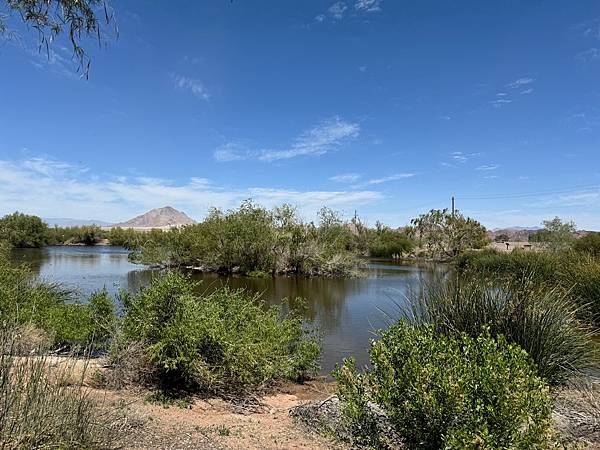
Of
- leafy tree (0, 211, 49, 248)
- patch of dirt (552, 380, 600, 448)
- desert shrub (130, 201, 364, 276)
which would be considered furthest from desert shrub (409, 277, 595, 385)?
leafy tree (0, 211, 49, 248)

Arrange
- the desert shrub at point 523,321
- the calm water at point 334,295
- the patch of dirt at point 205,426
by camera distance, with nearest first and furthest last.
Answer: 1. the patch of dirt at point 205,426
2. the desert shrub at point 523,321
3. the calm water at point 334,295

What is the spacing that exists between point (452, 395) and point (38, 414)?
302cm

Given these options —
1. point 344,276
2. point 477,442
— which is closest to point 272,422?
point 477,442

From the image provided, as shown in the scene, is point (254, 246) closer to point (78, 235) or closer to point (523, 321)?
point (523, 321)

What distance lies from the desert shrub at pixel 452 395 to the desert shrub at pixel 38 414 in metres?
2.18

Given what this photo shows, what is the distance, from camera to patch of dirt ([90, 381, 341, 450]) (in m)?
4.34

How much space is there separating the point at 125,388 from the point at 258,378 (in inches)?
81.9

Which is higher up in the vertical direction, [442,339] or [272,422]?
[442,339]

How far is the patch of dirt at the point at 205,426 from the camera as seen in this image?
4.34 metres

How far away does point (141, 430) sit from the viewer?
449 centimetres

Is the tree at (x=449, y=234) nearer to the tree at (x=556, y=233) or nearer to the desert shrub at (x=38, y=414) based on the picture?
the tree at (x=556, y=233)

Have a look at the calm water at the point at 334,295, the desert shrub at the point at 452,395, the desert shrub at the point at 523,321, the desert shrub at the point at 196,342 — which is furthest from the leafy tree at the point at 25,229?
the desert shrub at the point at 452,395

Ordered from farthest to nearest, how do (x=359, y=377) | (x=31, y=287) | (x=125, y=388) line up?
(x=31, y=287)
(x=125, y=388)
(x=359, y=377)

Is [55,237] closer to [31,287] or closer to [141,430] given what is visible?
[31,287]
